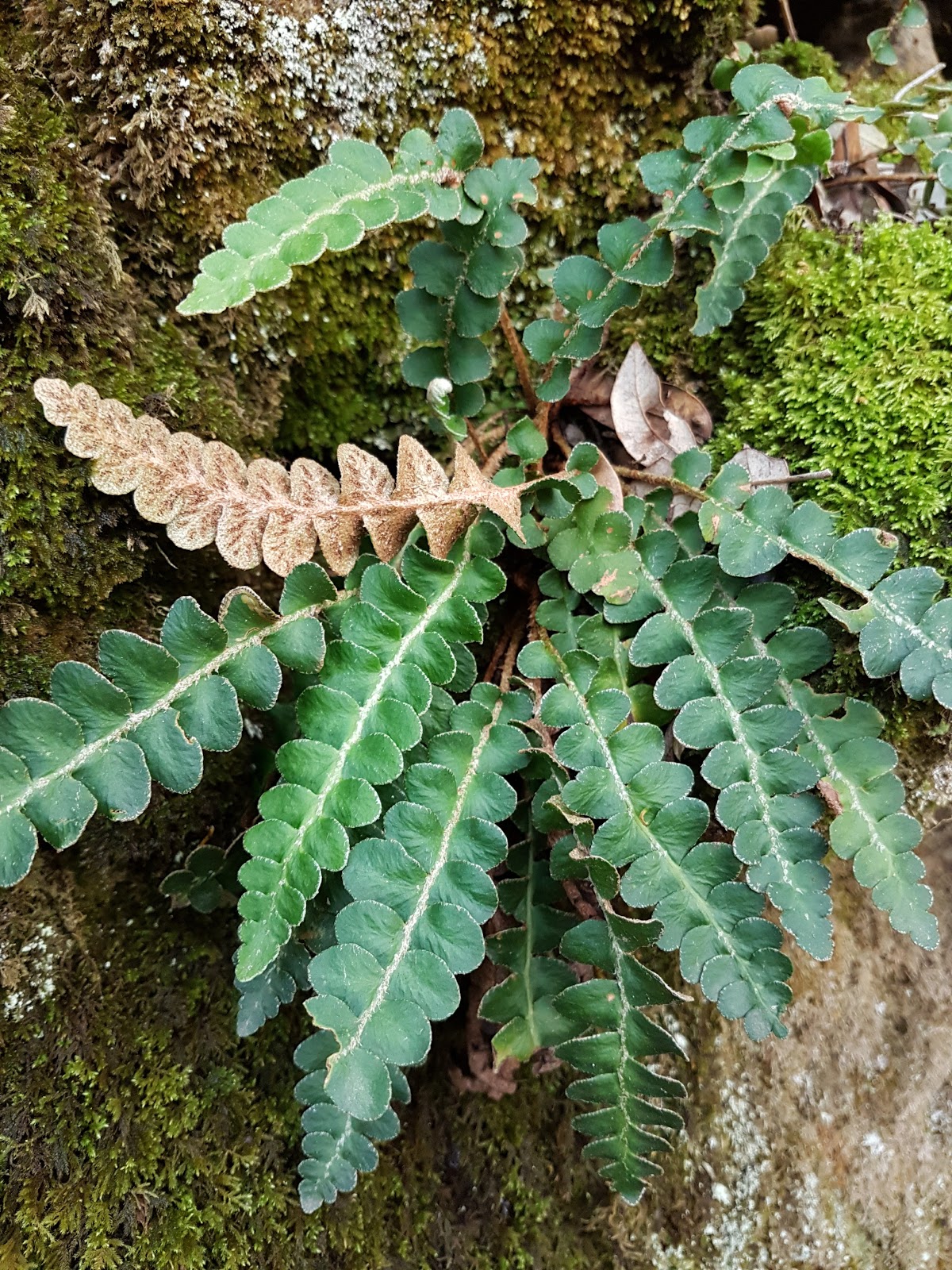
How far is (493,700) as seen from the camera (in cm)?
177

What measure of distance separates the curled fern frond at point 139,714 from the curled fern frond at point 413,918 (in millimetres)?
334

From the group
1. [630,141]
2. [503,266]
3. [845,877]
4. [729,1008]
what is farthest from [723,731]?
[630,141]

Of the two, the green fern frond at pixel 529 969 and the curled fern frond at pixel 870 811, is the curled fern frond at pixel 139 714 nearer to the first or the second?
the green fern frond at pixel 529 969

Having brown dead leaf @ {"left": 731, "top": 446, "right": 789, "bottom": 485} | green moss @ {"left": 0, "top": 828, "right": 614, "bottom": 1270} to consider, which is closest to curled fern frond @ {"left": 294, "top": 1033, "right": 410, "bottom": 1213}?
green moss @ {"left": 0, "top": 828, "right": 614, "bottom": 1270}

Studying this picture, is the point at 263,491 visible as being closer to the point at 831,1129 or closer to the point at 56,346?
the point at 56,346

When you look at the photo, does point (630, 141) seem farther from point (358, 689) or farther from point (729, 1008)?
point (729, 1008)

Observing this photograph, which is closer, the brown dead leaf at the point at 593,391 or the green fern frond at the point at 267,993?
the green fern frond at the point at 267,993

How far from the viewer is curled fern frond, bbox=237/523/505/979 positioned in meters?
1.40

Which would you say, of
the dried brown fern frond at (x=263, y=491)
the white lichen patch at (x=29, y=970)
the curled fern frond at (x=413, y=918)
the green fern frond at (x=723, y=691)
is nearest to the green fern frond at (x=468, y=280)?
the dried brown fern frond at (x=263, y=491)

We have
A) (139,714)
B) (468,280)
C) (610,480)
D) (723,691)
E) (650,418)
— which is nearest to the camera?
(139,714)

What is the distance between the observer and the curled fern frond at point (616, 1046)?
1.59 m

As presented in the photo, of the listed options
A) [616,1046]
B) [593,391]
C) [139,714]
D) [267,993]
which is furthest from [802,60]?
[267,993]

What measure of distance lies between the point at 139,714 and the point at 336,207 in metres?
1.00

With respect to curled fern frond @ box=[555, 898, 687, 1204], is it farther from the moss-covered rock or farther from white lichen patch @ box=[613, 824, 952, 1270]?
the moss-covered rock
